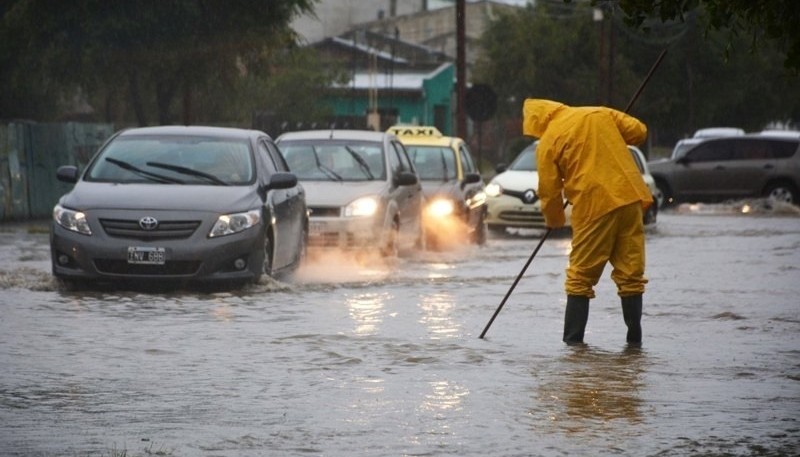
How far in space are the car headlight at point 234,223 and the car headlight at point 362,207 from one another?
3.93 meters

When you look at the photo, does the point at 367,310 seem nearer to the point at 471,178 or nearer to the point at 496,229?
the point at 471,178

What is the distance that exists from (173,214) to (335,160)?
595 cm

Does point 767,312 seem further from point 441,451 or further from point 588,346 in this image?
point 441,451

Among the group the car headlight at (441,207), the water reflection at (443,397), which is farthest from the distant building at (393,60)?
the water reflection at (443,397)

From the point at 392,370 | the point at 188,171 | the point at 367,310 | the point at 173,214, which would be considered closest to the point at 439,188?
the point at 188,171

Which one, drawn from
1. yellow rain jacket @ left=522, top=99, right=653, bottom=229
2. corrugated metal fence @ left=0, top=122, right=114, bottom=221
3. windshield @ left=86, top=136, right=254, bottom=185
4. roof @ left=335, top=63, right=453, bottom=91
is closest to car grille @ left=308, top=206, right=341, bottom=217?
windshield @ left=86, top=136, right=254, bottom=185

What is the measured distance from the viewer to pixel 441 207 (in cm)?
2439

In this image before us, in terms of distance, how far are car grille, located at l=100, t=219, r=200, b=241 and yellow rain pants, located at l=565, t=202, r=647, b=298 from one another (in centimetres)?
451

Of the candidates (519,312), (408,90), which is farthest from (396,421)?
(408,90)

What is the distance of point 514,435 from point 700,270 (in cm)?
1197

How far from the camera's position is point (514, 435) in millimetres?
8562

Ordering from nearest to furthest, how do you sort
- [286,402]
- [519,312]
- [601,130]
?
[286,402] → [601,130] → [519,312]

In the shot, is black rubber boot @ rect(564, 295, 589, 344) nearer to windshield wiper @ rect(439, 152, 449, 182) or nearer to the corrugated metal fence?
windshield wiper @ rect(439, 152, 449, 182)

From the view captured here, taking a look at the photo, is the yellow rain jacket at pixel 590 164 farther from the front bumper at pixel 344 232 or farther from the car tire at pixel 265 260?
the front bumper at pixel 344 232
